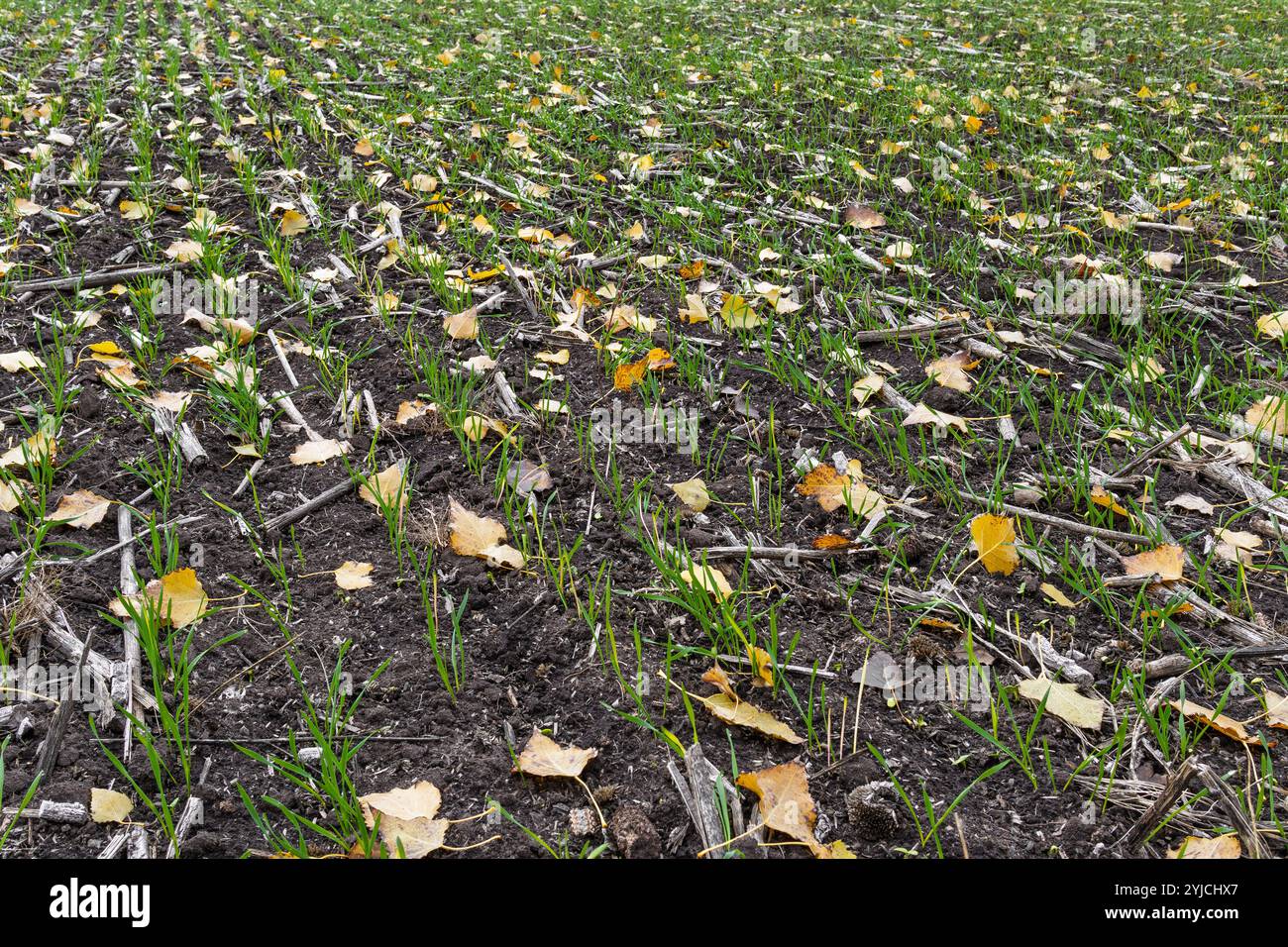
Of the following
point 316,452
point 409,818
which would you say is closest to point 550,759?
point 409,818

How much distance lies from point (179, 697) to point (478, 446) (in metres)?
0.87

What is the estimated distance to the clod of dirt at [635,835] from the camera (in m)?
1.32

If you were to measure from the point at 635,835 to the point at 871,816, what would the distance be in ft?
1.16

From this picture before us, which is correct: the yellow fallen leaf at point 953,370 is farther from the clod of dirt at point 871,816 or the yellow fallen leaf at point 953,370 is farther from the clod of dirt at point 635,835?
the clod of dirt at point 635,835

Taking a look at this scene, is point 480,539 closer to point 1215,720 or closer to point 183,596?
point 183,596

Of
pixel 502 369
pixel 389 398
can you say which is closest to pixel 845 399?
pixel 502 369

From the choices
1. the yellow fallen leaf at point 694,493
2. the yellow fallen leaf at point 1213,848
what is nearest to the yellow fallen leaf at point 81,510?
the yellow fallen leaf at point 694,493

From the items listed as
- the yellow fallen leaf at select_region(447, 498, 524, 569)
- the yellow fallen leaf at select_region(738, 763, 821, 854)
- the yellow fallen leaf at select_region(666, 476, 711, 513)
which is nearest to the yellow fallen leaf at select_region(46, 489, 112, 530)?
the yellow fallen leaf at select_region(447, 498, 524, 569)

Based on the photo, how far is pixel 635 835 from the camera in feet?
4.36

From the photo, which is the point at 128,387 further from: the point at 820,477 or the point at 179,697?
the point at 820,477

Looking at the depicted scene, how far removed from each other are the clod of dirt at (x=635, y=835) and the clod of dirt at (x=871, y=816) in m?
0.30

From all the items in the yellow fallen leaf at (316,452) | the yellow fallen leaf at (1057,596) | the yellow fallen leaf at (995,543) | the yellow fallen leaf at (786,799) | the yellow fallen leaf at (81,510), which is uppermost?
the yellow fallen leaf at (995,543)

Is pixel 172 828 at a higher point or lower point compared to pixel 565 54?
lower
